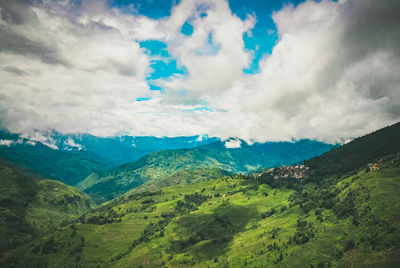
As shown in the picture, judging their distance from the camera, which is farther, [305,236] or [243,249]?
[243,249]

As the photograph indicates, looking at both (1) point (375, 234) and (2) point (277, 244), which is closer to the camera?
(1) point (375, 234)

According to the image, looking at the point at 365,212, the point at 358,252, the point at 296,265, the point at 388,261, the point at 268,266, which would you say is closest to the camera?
the point at 388,261

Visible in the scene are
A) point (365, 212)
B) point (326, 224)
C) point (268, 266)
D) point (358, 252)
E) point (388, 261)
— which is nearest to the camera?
point (388, 261)

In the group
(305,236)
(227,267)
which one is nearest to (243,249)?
(227,267)

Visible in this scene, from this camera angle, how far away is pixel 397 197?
178000 mm

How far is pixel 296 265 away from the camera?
14950cm

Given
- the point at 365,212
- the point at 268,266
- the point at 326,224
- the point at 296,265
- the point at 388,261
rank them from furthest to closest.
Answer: the point at 326,224 < the point at 365,212 < the point at 268,266 < the point at 296,265 < the point at 388,261

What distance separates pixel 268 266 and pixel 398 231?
8414cm

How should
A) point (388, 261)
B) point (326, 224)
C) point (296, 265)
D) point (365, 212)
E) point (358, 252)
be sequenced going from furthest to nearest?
1. point (326, 224)
2. point (365, 212)
3. point (296, 265)
4. point (358, 252)
5. point (388, 261)

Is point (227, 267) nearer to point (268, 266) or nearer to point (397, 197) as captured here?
point (268, 266)

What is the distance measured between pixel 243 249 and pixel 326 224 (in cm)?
7471

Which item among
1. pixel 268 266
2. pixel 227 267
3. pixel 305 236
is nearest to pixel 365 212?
pixel 305 236

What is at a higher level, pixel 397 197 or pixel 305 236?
pixel 397 197

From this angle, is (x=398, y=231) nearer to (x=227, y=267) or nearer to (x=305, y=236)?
(x=305, y=236)
